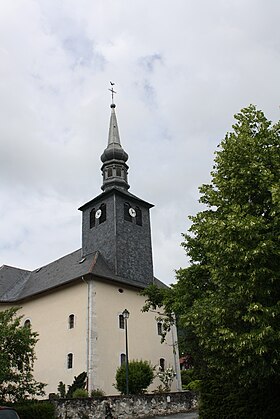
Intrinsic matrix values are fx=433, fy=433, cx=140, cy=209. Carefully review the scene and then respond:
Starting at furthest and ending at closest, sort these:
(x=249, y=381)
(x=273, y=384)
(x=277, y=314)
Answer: (x=273, y=384)
(x=249, y=381)
(x=277, y=314)

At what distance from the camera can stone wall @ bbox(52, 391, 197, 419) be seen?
17328mm

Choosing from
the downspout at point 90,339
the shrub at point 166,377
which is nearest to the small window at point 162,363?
the shrub at point 166,377

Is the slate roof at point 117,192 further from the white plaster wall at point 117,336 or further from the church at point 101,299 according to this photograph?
the white plaster wall at point 117,336

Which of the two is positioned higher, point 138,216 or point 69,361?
point 138,216

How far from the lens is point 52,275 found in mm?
34656

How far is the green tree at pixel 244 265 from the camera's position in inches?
442

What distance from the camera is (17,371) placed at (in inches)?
624

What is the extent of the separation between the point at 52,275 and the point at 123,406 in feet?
56.7

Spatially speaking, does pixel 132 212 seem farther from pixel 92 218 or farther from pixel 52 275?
pixel 52 275

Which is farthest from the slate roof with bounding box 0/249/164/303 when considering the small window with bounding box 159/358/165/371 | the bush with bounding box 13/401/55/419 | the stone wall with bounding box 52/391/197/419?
the bush with bounding box 13/401/55/419

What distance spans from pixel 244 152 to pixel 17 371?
36.7 ft

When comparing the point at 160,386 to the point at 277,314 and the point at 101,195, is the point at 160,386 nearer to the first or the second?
the point at 101,195

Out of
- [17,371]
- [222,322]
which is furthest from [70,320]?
[222,322]

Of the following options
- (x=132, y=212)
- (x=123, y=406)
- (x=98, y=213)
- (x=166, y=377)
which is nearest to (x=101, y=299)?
(x=166, y=377)
